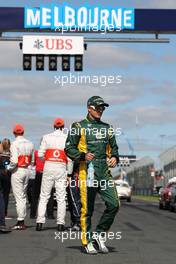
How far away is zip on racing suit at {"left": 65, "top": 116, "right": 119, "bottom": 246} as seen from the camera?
8.55m

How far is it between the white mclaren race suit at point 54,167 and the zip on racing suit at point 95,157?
3.22 meters

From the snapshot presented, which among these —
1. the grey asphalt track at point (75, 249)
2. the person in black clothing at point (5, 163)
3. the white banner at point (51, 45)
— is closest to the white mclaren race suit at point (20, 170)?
the person in black clothing at point (5, 163)

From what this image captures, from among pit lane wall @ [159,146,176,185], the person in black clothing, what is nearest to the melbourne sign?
the person in black clothing

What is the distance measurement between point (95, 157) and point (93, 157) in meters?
0.04

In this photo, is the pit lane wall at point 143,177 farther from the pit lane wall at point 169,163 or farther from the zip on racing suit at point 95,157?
the zip on racing suit at point 95,157

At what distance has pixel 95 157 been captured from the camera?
8.58 meters

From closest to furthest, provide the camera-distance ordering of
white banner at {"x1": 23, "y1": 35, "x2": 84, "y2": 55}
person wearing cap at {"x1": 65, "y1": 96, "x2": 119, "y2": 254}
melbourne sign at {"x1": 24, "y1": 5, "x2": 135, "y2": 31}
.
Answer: person wearing cap at {"x1": 65, "y1": 96, "x2": 119, "y2": 254} → melbourne sign at {"x1": 24, "y1": 5, "x2": 135, "y2": 31} → white banner at {"x1": 23, "y1": 35, "x2": 84, "y2": 55}

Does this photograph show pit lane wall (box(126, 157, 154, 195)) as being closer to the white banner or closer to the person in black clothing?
the white banner

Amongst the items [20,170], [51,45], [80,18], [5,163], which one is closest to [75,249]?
[20,170]

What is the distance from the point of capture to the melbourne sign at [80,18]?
25547 mm

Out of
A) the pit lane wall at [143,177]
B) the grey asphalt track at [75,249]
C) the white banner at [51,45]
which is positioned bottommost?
the grey asphalt track at [75,249]

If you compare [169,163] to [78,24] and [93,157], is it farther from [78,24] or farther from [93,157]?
[93,157]

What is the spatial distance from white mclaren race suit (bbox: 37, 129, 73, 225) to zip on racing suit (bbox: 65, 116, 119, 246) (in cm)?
322

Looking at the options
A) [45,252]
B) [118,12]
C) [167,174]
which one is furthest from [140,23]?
[167,174]
